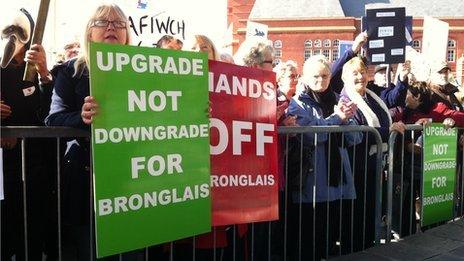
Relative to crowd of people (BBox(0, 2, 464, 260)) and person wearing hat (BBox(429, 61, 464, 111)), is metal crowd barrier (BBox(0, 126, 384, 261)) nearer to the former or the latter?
crowd of people (BBox(0, 2, 464, 260))

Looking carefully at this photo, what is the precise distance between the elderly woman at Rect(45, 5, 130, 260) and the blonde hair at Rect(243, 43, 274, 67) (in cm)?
117

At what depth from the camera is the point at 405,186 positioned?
4.86 meters

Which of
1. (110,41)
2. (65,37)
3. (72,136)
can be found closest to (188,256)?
(72,136)

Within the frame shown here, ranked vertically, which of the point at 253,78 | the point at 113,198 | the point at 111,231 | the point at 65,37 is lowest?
the point at 111,231

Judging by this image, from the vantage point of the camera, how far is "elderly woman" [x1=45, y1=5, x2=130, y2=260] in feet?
8.96

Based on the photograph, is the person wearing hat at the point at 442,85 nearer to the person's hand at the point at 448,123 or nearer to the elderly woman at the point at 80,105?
the person's hand at the point at 448,123

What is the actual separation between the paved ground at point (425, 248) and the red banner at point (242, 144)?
1.12 meters

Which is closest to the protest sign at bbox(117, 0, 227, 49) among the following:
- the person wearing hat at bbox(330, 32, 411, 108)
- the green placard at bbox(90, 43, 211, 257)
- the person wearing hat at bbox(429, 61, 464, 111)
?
the person wearing hat at bbox(330, 32, 411, 108)

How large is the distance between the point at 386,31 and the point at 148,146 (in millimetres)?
3747

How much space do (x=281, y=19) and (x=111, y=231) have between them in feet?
183

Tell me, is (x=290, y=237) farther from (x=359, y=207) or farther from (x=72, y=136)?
(x=72, y=136)

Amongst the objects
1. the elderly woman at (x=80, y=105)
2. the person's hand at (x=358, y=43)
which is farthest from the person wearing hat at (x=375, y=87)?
the elderly woman at (x=80, y=105)

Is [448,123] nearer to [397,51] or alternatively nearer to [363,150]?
[397,51]

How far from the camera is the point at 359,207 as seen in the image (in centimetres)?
432
